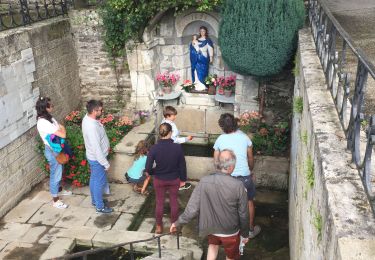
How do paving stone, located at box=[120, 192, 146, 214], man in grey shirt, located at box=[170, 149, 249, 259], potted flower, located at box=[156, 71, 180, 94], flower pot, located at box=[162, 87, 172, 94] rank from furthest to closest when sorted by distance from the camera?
flower pot, located at box=[162, 87, 172, 94] < potted flower, located at box=[156, 71, 180, 94] < paving stone, located at box=[120, 192, 146, 214] < man in grey shirt, located at box=[170, 149, 249, 259]

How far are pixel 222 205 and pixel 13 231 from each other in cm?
380

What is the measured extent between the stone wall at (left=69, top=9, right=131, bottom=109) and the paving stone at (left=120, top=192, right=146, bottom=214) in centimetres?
284

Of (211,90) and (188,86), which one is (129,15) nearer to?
(188,86)

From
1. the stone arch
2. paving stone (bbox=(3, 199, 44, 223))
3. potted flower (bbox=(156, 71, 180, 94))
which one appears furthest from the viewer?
potted flower (bbox=(156, 71, 180, 94))

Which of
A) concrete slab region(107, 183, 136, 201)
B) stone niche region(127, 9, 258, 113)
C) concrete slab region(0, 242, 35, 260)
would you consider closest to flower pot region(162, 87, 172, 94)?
stone niche region(127, 9, 258, 113)

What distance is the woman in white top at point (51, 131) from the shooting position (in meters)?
5.96

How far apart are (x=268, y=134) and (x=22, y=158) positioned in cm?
440

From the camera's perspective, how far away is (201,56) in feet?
29.0

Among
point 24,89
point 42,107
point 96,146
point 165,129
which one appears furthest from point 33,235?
point 165,129

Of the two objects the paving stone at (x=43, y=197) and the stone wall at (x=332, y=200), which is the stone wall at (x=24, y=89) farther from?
the stone wall at (x=332, y=200)

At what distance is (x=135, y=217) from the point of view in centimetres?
644

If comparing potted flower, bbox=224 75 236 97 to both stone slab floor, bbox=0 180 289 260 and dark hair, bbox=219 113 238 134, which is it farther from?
dark hair, bbox=219 113 238 134

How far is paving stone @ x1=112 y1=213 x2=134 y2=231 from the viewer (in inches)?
242

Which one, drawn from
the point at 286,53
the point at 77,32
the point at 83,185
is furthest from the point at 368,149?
the point at 77,32
